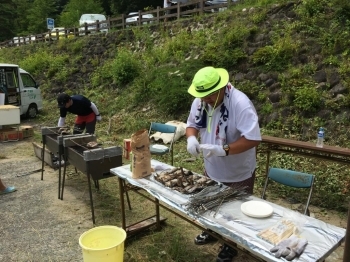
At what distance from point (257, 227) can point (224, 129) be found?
2.82ft

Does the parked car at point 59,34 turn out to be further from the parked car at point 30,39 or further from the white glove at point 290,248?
the white glove at point 290,248

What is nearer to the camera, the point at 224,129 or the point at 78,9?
the point at 224,129

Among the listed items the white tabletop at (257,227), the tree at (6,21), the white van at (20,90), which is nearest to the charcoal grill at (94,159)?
the white tabletop at (257,227)

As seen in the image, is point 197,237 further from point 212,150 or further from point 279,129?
point 279,129

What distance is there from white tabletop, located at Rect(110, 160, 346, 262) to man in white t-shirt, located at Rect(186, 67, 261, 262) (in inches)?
14.8

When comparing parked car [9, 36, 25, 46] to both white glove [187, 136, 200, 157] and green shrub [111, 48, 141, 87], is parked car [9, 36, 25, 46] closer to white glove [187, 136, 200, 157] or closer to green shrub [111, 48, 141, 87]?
green shrub [111, 48, 141, 87]

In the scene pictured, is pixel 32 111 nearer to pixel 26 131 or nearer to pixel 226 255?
pixel 26 131

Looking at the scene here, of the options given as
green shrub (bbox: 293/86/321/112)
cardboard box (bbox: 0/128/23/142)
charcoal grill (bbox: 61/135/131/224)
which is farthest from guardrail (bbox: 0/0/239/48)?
charcoal grill (bbox: 61/135/131/224)

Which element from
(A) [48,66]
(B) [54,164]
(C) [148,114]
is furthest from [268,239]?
(A) [48,66]

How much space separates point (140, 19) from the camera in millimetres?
12891

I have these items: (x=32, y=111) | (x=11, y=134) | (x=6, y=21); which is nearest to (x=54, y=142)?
(x=11, y=134)

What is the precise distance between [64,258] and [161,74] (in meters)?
6.68

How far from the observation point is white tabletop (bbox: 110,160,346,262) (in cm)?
161

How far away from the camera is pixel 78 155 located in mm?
3658
